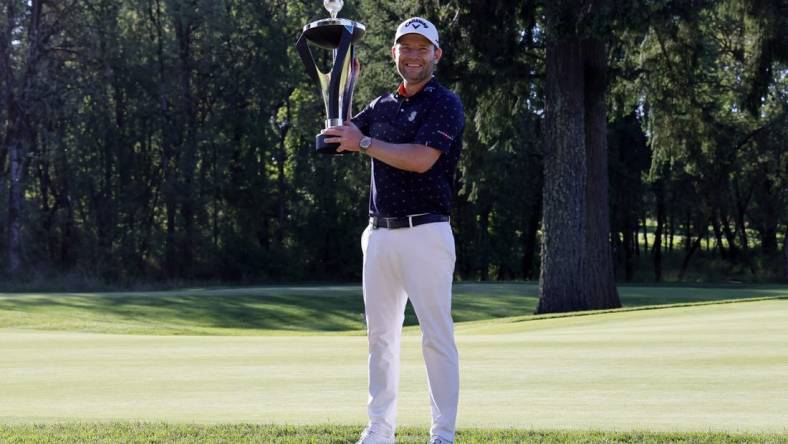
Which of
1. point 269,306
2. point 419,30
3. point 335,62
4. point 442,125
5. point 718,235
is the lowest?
point 269,306

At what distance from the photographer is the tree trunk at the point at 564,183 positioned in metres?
23.0

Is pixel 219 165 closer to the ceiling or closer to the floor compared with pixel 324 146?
closer to the ceiling

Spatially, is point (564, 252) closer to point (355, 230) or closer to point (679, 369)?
point (679, 369)

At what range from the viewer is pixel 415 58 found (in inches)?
227

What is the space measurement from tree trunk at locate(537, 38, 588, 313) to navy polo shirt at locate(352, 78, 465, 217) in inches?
686

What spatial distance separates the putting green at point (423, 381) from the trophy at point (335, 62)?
1900mm

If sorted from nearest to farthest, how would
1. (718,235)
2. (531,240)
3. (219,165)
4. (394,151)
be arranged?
(394,151) < (219,165) < (531,240) < (718,235)

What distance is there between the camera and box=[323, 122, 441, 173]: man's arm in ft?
18.1

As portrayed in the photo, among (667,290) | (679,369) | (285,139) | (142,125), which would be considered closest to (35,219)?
(142,125)

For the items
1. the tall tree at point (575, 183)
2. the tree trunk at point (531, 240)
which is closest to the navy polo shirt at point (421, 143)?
the tall tree at point (575, 183)

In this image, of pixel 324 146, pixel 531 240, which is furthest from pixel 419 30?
pixel 531 240

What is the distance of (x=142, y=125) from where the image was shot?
43.9m

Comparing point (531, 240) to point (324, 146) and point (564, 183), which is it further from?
point (324, 146)

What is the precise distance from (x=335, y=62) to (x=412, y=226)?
0.93 meters
